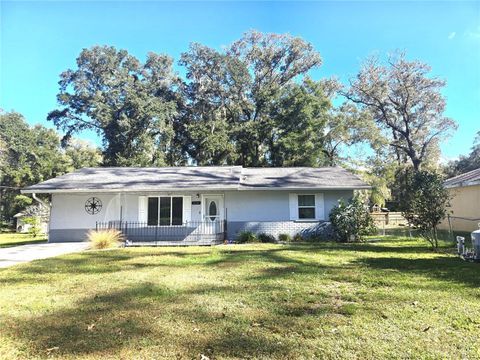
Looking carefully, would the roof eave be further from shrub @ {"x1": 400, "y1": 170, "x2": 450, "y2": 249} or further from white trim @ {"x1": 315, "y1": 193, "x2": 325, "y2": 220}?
shrub @ {"x1": 400, "y1": 170, "x2": 450, "y2": 249}

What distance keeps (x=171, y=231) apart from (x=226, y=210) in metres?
2.86

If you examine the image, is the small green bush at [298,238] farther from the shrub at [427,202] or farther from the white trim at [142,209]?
the white trim at [142,209]

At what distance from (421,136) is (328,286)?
113 ft

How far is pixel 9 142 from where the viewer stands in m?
35.7

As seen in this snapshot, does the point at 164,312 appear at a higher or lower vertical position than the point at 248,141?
lower

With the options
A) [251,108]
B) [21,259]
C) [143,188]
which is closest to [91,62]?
[251,108]

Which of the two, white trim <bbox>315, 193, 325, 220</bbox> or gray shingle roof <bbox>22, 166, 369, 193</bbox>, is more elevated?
gray shingle roof <bbox>22, 166, 369, 193</bbox>

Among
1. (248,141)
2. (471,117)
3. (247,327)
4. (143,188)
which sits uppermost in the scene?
(471,117)

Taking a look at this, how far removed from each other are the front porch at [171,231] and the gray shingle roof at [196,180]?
68.4 inches

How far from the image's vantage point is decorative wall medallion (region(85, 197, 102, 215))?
17.2m

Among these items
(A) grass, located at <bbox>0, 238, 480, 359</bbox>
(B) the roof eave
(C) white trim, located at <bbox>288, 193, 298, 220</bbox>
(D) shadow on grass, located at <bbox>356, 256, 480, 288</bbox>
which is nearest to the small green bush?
(C) white trim, located at <bbox>288, 193, 298, 220</bbox>

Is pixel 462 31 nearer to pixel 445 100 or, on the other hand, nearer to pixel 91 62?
pixel 445 100

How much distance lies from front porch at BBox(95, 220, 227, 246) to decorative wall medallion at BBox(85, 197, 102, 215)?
2.87 feet

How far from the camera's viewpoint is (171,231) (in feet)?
54.8
